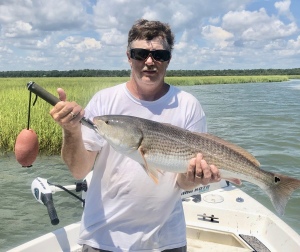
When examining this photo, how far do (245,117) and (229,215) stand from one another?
2010 centimetres

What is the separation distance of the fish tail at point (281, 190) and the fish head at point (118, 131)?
1123 millimetres

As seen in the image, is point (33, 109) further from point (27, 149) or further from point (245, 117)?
point (245, 117)

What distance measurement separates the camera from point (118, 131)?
2525 mm

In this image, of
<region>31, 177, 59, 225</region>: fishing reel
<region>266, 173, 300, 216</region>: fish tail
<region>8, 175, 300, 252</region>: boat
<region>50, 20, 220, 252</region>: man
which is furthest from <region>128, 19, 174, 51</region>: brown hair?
<region>8, 175, 300, 252</region>: boat

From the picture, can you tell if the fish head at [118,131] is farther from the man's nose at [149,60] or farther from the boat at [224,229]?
the boat at [224,229]

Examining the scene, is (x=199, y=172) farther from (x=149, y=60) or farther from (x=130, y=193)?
(x=149, y=60)

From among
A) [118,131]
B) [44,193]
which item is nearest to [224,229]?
[44,193]

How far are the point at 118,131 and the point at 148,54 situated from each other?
1.90ft

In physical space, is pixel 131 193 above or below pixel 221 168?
below

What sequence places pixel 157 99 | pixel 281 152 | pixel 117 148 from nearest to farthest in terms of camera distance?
pixel 117 148, pixel 157 99, pixel 281 152

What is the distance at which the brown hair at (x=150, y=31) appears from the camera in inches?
104

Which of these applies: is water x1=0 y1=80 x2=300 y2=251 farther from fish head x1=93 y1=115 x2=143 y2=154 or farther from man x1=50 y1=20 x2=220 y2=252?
fish head x1=93 y1=115 x2=143 y2=154

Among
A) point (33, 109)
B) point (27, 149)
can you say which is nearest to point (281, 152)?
point (33, 109)

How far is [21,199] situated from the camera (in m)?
8.74
